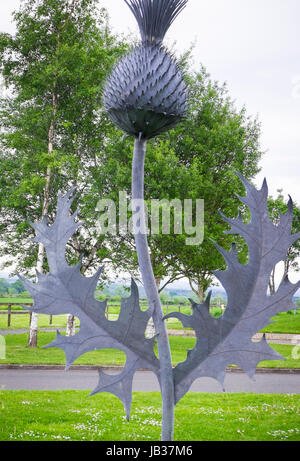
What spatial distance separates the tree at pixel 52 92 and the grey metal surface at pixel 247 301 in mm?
11496

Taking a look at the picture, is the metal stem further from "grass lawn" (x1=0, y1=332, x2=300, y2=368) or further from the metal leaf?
"grass lawn" (x1=0, y1=332, x2=300, y2=368)

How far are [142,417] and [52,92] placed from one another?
12.3 m

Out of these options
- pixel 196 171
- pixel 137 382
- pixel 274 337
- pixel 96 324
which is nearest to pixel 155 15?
pixel 96 324

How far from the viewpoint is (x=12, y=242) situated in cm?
1889

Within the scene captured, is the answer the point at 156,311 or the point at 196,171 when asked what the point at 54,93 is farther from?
the point at 156,311

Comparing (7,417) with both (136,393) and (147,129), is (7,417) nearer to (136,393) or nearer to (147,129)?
(136,393)

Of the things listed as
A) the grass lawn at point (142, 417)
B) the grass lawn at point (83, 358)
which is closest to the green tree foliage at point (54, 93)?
the grass lawn at point (83, 358)

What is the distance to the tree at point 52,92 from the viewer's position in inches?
581

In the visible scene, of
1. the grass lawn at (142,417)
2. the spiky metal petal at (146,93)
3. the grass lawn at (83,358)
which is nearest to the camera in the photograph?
the spiky metal petal at (146,93)

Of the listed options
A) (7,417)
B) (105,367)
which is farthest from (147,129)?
(105,367)

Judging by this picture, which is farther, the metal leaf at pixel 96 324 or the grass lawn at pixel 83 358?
the grass lawn at pixel 83 358

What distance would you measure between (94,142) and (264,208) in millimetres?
14253

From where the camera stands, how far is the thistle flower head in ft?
8.84

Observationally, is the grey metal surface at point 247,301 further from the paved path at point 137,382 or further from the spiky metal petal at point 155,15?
the paved path at point 137,382
